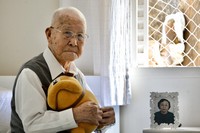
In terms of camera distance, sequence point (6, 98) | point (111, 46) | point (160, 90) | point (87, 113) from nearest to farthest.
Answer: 1. point (87, 113)
2. point (6, 98)
3. point (111, 46)
4. point (160, 90)

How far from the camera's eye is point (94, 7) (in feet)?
8.35

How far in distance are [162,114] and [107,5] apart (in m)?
0.91

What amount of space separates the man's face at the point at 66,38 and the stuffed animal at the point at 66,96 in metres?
0.17

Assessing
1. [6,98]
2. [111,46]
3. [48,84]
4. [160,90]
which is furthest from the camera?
[160,90]

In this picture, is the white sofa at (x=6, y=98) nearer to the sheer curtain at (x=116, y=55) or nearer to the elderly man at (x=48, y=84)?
the sheer curtain at (x=116, y=55)

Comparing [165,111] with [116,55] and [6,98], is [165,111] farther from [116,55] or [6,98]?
[6,98]

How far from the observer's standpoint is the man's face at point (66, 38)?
145 centimetres

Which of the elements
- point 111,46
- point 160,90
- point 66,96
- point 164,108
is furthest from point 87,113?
point 160,90

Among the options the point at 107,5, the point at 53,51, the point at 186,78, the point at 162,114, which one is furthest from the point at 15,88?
the point at 186,78

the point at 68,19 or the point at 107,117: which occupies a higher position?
the point at 68,19

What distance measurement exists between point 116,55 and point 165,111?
57 cm

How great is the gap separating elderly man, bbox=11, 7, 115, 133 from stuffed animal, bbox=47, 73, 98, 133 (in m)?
0.03

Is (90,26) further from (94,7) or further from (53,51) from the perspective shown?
(53,51)

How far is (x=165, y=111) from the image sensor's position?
2.14 m
